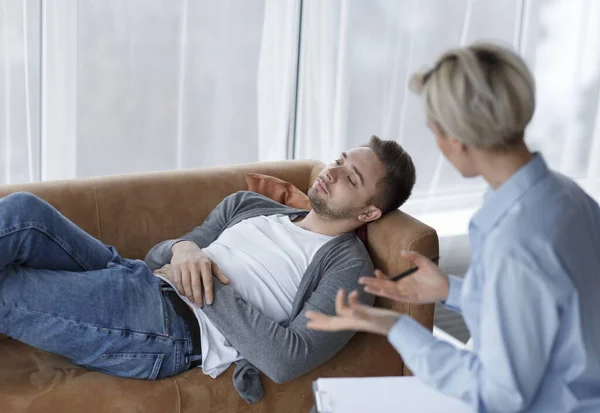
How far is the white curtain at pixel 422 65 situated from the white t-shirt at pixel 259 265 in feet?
4.60

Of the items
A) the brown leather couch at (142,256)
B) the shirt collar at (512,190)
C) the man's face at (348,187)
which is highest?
the shirt collar at (512,190)

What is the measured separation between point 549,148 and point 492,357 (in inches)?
149

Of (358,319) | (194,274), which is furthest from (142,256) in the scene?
(358,319)

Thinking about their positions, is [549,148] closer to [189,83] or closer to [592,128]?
[592,128]

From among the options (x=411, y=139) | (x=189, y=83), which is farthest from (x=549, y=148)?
(x=189, y=83)

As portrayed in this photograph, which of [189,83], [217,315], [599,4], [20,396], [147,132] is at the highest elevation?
[599,4]

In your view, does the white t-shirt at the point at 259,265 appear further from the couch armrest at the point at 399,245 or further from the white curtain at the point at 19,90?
→ the white curtain at the point at 19,90

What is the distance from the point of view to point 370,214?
2.31 metres

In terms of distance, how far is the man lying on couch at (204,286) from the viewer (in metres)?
1.98

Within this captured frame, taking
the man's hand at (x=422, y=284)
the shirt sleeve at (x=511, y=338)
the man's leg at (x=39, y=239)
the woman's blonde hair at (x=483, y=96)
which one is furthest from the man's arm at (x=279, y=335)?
the woman's blonde hair at (x=483, y=96)

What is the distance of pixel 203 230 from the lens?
2.46 m

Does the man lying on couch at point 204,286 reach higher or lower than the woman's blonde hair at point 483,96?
lower

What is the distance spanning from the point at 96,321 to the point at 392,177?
938 millimetres

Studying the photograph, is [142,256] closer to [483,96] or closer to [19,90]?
[19,90]
